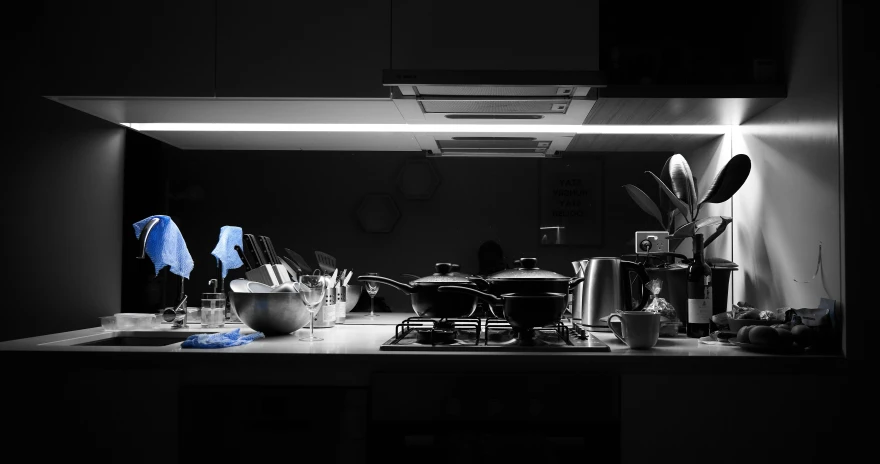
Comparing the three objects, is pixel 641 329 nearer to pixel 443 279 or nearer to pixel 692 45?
pixel 443 279

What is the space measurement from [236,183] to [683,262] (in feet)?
5.86

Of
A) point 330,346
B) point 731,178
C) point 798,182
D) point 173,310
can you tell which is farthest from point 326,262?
point 798,182

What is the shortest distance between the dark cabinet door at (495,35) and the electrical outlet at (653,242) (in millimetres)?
701

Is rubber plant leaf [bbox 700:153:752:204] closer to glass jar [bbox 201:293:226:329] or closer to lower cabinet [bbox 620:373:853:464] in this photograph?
lower cabinet [bbox 620:373:853:464]

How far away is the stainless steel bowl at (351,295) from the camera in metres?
2.24

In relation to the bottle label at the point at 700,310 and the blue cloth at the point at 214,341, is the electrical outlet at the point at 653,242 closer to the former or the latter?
the bottle label at the point at 700,310

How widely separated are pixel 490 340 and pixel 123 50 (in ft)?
4.71

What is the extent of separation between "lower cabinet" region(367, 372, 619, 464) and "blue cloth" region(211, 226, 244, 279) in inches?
41.3

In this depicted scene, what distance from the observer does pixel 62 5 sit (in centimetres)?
172

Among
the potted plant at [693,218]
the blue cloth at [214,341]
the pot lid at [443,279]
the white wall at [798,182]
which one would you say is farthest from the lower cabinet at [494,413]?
the white wall at [798,182]

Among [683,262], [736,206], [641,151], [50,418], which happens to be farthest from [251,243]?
[736,206]

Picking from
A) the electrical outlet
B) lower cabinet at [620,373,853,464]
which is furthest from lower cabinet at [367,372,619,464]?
the electrical outlet

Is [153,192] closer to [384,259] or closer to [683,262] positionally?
[384,259]

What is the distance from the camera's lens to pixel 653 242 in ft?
6.72
